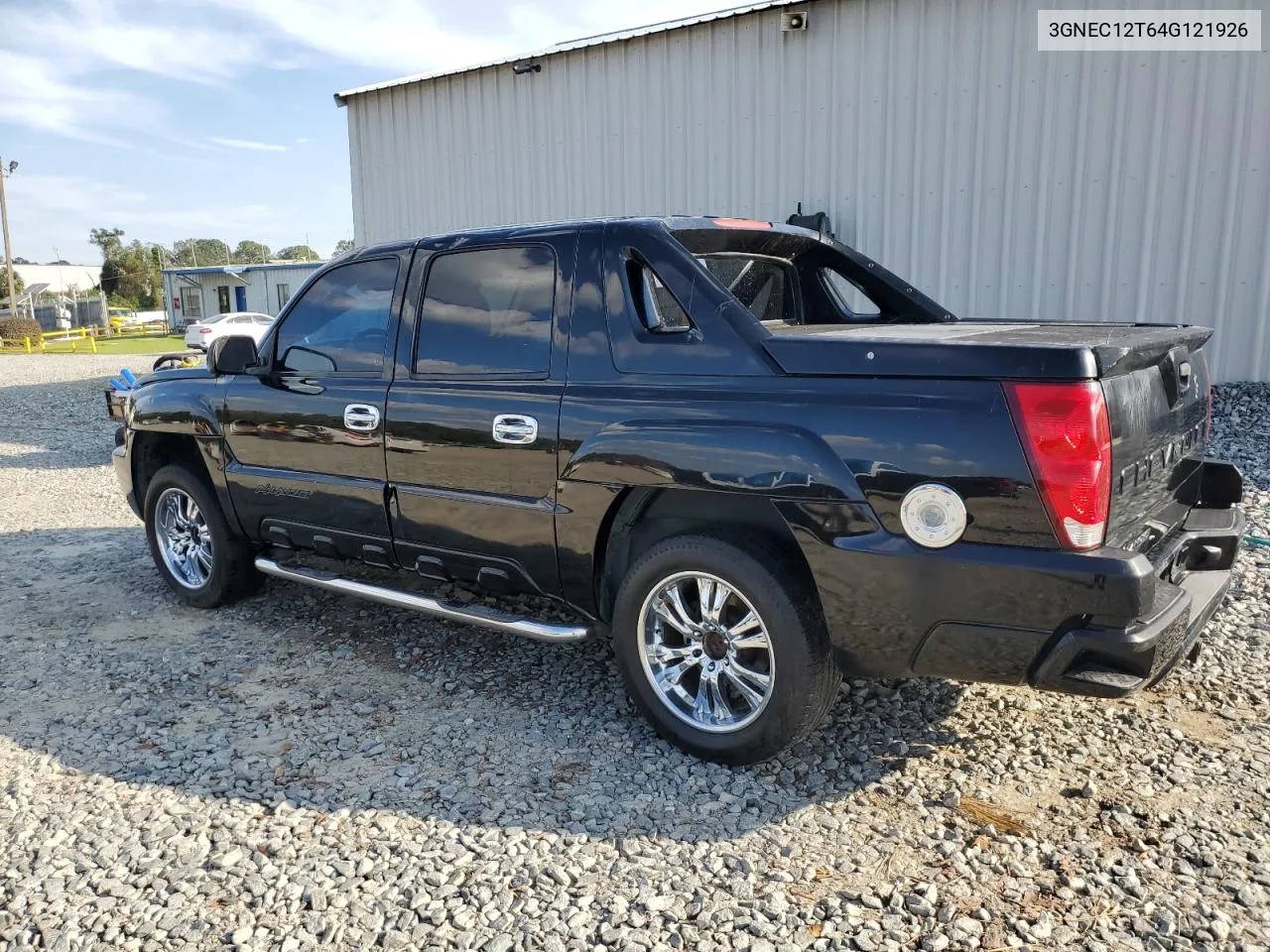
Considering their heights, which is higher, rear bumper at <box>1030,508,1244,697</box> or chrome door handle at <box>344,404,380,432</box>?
chrome door handle at <box>344,404,380,432</box>

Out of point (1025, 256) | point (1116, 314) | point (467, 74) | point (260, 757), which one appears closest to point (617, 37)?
point (467, 74)

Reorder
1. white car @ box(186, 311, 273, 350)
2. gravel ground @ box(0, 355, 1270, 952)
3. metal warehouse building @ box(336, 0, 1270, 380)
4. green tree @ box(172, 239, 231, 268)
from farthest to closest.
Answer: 1. green tree @ box(172, 239, 231, 268)
2. white car @ box(186, 311, 273, 350)
3. metal warehouse building @ box(336, 0, 1270, 380)
4. gravel ground @ box(0, 355, 1270, 952)

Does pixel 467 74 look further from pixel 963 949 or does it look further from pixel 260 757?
pixel 963 949

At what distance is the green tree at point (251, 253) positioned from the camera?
115438 mm

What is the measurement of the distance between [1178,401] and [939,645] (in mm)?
1282

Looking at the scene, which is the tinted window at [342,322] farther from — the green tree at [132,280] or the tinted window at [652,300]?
the green tree at [132,280]

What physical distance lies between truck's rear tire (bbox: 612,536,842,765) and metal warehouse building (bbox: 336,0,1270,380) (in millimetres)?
7843

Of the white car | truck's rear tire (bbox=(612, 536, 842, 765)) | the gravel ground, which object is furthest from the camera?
the white car

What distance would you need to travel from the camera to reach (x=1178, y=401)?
10.6 feet

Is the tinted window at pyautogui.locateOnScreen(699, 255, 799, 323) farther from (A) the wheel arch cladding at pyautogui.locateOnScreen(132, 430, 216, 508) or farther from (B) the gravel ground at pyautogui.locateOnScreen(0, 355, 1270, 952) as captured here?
(A) the wheel arch cladding at pyautogui.locateOnScreen(132, 430, 216, 508)

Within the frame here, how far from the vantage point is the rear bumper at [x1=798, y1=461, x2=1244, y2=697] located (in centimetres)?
258

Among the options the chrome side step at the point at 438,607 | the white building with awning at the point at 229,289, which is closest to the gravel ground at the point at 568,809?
the chrome side step at the point at 438,607

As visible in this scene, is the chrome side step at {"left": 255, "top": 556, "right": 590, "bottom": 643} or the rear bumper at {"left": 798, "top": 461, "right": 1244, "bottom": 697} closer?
the rear bumper at {"left": 798, "top": 461, "right": 1244, "bottom": 697}

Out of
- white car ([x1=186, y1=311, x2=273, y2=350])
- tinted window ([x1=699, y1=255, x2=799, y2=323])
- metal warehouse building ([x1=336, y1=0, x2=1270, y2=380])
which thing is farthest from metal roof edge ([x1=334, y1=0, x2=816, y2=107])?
white car ([x1=186, y1=311, x2=273, y2=350])
